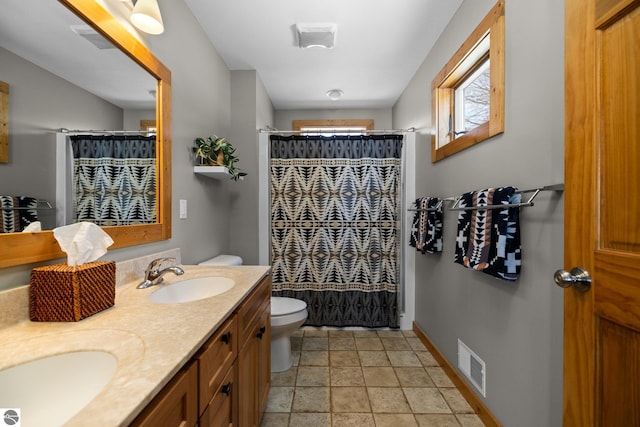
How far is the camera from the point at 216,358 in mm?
845

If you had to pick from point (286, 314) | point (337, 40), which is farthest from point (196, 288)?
point (337, 40)

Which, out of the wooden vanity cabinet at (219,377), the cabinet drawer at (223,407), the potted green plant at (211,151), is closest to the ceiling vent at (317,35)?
the potted green plant at (211,151)

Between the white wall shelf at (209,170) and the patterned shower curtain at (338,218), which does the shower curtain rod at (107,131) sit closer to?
the white wall shelf at (209,170)

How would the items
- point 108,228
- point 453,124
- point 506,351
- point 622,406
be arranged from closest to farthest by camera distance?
point 622,406
point 108,228
point 506,351
point 453,124

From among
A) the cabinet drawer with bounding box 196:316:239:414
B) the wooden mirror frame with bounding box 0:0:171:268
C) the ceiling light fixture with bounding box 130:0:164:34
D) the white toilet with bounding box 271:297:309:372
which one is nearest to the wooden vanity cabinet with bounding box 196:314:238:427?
the cabinet drawer with bounding box 196:316:239:414

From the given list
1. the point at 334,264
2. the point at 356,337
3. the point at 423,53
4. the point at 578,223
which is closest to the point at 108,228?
the point at 578,223

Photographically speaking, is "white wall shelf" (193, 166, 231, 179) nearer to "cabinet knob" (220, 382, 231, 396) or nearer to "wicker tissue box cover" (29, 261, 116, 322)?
"wicker tissue box cover" (29, 261, 116, 322)

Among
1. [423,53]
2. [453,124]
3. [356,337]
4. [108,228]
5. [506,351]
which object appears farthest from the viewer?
[356,337]

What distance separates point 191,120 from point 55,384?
1540 millimetres

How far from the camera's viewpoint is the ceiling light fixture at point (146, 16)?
3.84 ft

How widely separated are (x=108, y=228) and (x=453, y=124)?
86.8 inches

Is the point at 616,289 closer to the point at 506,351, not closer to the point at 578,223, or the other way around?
the point at 578,223

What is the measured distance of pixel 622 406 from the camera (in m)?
0.69

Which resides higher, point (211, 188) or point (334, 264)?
point (211, 188)
